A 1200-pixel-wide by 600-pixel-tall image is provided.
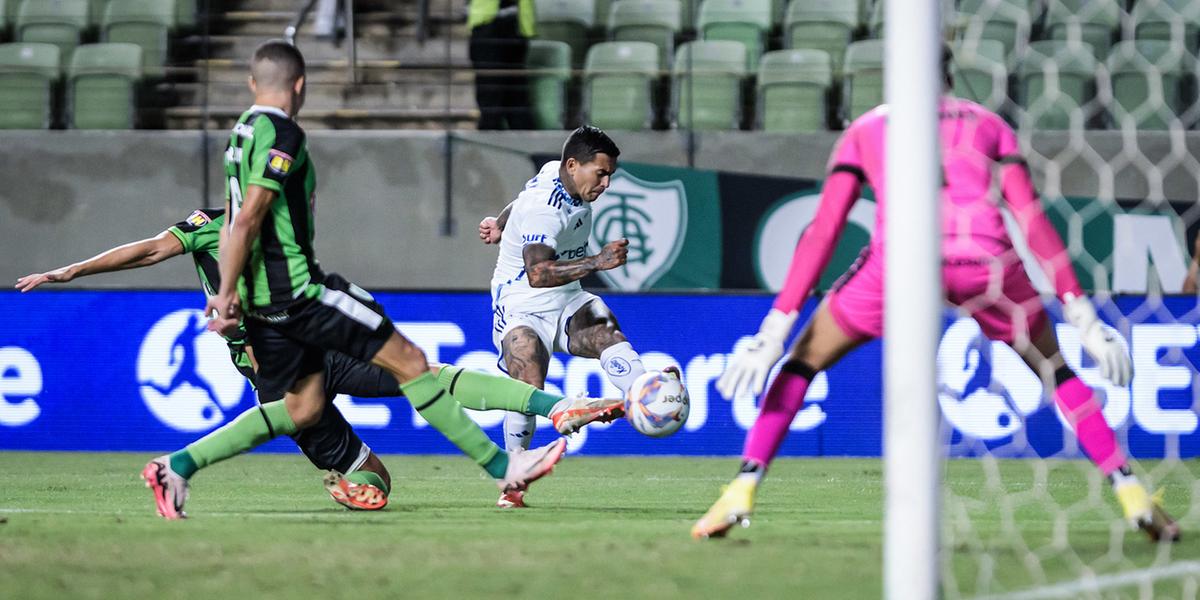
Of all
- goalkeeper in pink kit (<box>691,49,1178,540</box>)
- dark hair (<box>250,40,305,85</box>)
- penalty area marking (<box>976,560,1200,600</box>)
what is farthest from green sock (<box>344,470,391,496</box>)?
penalty area marking (<box>976,560,1200,600</box>)

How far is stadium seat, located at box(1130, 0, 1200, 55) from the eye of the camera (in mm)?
11578

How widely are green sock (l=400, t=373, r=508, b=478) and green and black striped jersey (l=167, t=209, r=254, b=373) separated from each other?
1365mm

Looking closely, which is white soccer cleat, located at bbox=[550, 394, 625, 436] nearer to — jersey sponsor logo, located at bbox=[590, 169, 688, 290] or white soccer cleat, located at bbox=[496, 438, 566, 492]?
white soccer cleat, located at bbox=[496, 438, 566, 492]

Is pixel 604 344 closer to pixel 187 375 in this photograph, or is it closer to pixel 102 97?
pixel 187 375

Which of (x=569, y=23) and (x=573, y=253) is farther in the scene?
(x=569, y=23)

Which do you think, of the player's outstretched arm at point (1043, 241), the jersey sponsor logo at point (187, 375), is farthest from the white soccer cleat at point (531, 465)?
the jersey sponsor logo at point (187, 375)

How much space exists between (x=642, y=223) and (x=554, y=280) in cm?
529

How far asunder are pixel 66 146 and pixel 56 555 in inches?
370

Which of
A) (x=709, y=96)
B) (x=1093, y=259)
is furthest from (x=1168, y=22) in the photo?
(x=709, y=96)

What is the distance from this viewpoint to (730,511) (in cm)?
453

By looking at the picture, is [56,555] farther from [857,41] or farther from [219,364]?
[857,41]

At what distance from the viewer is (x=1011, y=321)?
486 centimetres

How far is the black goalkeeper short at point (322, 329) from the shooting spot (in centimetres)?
535

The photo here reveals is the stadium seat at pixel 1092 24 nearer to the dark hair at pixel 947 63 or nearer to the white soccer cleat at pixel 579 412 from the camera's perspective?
the white soccer cleat at pixel 579 412
